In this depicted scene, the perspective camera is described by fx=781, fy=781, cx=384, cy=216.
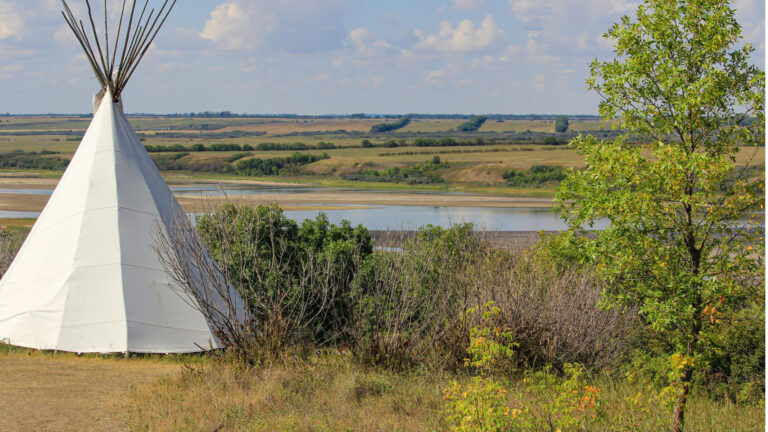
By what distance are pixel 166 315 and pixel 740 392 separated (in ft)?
30.5

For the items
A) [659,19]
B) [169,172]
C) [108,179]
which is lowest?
[169,172]

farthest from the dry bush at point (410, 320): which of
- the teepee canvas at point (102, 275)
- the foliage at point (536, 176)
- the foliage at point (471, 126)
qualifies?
the foliage at point (471, 126)

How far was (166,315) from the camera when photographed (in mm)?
12273

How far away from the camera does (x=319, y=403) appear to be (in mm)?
9016

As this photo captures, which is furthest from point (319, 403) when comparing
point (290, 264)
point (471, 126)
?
Answer: point (471, 126)

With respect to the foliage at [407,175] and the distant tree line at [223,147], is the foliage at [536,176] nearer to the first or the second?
the foliage at [407,175]

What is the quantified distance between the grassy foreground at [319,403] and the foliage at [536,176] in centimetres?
Result: 5375

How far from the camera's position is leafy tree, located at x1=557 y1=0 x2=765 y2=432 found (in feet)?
25.8

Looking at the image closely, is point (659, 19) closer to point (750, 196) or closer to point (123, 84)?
point (750, 196)

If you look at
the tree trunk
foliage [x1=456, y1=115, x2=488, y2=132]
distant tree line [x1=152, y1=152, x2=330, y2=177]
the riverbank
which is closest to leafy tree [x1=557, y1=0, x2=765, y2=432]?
the tree trunk

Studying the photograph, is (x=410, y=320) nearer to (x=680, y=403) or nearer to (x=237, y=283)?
(x=237, y=283)

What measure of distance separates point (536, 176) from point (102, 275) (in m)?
56.0

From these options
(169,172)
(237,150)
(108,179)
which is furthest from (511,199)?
(237,150)

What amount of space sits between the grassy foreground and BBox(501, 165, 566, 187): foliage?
53.7m
